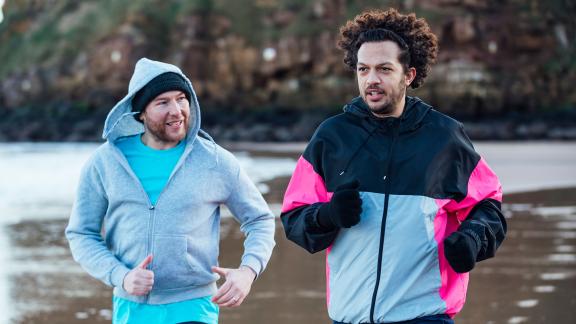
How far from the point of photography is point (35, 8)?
3428 inches

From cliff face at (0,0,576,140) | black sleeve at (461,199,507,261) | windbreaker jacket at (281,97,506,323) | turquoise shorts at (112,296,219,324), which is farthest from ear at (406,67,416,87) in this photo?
cliff face at (0,0,576,140)

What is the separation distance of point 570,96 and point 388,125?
5611cm

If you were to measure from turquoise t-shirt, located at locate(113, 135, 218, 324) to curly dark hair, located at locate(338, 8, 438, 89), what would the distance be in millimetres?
785

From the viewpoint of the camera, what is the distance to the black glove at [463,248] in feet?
9.59

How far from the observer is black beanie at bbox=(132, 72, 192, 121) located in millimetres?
3338

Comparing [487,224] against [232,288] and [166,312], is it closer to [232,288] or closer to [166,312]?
[232,288]

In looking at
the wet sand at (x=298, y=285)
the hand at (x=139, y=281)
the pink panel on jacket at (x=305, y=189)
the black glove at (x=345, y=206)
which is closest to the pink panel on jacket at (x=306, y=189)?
the pink panel on jacket at (x=305, y=189)

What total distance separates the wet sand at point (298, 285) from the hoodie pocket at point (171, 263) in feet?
9.57

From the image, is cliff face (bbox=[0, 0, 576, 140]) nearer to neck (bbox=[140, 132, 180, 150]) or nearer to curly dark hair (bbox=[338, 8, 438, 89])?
curly dark hair (bbox=[338, 8, 438, 89])

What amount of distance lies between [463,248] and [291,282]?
Result: 474 cm

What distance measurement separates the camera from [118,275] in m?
3.15

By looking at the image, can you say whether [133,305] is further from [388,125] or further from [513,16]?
[513,16]

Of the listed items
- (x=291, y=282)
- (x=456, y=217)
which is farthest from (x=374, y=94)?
(x=291, y=282)

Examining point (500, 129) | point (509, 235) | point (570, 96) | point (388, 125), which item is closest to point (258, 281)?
point (509, 235)
